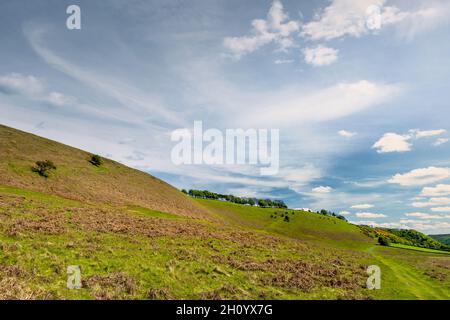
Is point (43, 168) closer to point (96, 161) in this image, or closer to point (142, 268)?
point (96, 161)

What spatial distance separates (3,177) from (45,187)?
6.36 m

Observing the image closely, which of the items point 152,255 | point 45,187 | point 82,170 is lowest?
point 152,255

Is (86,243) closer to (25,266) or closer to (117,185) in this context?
(25,266)

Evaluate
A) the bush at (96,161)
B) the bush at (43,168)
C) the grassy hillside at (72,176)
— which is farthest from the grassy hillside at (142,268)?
the bush at (96,161)

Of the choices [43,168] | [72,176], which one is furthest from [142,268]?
[72,176]

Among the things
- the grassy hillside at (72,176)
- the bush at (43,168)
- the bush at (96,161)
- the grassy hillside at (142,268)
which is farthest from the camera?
the bush at (96,161)

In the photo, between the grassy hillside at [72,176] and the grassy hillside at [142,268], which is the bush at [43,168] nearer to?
the grassy hillside at [72,176]

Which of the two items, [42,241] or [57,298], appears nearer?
[57,298]

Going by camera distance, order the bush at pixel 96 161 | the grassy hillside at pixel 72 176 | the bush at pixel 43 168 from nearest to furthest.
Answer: the grassy hillside at pixel 72 176, the bush at pixel 43 168, the bush at pixel 96 161

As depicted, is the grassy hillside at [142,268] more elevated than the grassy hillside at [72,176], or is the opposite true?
the grassy hillside at [72,176]

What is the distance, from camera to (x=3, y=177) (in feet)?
153
